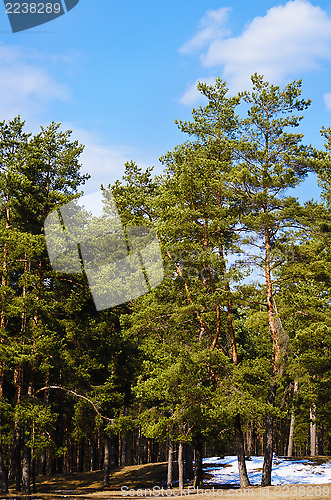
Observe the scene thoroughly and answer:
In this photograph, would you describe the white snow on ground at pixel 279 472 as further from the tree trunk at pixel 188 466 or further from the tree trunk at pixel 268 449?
the tree trunk at pixel 268 449

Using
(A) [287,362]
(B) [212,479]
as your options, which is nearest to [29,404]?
(A) [287,362]

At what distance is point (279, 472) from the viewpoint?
26641 millimetres

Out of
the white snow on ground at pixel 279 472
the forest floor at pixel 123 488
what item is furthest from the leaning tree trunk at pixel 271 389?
the white snow on ground at pixel 279 472

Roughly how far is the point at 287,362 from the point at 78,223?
470 inches

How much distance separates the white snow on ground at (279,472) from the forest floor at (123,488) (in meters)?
2.71

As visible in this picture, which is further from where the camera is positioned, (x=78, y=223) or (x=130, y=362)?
(x=130, y=362)

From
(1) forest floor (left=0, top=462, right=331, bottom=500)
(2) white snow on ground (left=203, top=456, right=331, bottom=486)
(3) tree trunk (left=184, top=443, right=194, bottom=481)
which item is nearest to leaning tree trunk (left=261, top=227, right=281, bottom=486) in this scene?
(1) forest floor (left=0, top=462, right=331, bottom=500)

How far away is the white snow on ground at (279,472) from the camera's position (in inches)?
965

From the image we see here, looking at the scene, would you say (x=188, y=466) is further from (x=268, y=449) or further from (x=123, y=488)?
(x=268, y=449)

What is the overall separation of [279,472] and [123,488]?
8762 millimetres

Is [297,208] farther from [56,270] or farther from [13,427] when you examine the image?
[13,427]

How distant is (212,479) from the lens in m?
27.4

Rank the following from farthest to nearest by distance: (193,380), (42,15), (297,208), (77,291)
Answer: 1. (77,291)
2. (297,208)
3. (193,380)
4. (42,15)

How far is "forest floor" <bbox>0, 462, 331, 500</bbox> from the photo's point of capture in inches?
741
